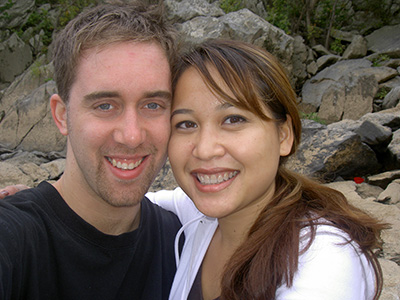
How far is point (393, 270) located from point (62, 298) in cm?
275

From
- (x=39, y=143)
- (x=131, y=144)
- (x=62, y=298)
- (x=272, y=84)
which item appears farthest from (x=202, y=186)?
(x=39, y=143)

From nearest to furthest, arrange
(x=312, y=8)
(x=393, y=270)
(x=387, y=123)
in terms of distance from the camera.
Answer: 1. (x=393, y=270)
2. (x=387, y=123)
3. (x=312, y=8)

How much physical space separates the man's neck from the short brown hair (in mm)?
573

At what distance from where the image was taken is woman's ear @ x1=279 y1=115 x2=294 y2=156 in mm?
2098

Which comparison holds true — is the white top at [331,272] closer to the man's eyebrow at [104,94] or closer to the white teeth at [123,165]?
the white teeth at [123,165]

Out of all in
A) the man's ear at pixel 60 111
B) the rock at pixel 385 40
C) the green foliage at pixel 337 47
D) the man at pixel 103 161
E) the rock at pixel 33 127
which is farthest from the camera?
the green foliage at pixel 337 47

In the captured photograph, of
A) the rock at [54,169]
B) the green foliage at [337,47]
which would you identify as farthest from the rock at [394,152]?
the green foliage at [337,47]

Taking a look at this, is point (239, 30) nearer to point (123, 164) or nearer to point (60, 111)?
point (60, 111)

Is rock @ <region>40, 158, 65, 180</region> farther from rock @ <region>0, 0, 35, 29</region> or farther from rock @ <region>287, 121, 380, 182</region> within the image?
rock @ <region>0, 0, 35, 29</region>

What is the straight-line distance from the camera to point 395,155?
563cm

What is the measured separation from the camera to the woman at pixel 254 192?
1.59 meters

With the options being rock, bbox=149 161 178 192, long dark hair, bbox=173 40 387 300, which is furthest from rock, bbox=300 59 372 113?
long dark hair, bbox=173 40 387 300

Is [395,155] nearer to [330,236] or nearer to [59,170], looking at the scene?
[330,236]

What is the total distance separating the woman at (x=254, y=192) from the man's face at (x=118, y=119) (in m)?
0.13
